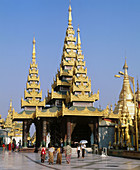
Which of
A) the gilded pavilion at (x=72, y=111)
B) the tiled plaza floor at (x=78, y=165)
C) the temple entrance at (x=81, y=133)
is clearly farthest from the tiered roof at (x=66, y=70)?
the tiled plaza floor at (x=78, y=165)

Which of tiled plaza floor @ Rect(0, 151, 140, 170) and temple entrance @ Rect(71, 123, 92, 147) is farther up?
temple entrance @ Rect(71, 123, 92, 147)

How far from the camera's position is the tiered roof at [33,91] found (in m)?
50.5

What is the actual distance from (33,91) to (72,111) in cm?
1110

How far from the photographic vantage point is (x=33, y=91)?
52531mm

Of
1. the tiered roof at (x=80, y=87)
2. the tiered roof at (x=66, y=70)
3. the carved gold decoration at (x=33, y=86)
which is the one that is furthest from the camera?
the carved gold decoration at (x=33, y=86)

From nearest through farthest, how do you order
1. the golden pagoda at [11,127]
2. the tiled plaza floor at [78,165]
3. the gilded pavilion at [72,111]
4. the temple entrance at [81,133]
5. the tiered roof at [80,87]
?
the tiled plaza floor at [78,165]
the gilded pavilion at [72,111]
the tiered roof at [80,87]
the temple entrance at [81,133]
the golden pagoda at [11,127]

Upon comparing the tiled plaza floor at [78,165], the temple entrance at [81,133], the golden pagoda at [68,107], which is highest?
the golden pagoda at [68,107]

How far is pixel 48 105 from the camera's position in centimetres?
5909

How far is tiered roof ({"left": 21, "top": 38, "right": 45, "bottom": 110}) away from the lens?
5050cm

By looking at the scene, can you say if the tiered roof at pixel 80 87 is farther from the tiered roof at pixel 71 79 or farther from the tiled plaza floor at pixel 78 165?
the tiled plaza floor at pixel 78 165

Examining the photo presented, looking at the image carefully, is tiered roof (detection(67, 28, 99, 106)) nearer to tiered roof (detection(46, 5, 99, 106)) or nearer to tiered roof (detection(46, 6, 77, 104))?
tiered roof (detection(46, 5, 99, 106))

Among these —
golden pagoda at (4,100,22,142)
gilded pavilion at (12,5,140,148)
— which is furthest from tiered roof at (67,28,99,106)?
golden pagoda at (4,100,22,142)

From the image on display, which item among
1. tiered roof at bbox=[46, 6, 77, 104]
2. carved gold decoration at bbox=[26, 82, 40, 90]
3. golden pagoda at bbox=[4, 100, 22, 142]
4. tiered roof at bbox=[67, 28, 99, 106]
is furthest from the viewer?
golden pagoda at bbox=[4, 100, 22, 142]

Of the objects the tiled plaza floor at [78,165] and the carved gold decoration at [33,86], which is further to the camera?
the carved gold decoration at [33,86]
